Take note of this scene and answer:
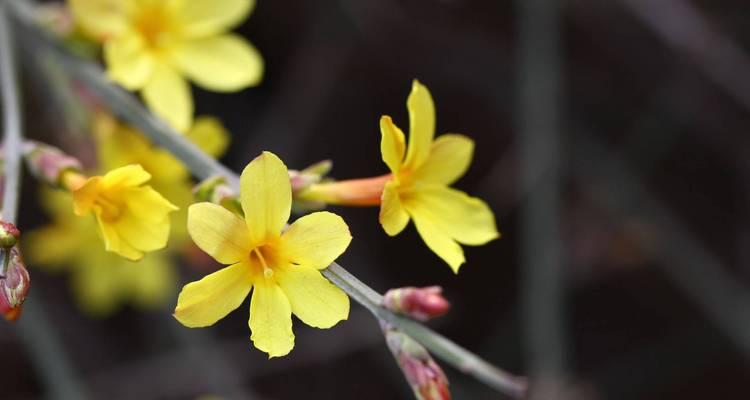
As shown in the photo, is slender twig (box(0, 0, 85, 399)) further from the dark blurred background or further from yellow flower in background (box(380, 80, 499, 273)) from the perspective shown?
yellow flower in background (box(380, 80, 499, 273))

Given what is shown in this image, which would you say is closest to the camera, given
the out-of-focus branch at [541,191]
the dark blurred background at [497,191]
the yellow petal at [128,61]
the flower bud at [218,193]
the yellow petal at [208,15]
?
the flower bud at [218,193]

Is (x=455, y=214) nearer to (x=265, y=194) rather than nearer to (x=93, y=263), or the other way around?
(x=265, y=194)

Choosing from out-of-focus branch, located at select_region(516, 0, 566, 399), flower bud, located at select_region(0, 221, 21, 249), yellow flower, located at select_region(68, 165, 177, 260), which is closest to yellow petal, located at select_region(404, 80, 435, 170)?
yellow flower, located at select_region(68, 165, 177, 260)

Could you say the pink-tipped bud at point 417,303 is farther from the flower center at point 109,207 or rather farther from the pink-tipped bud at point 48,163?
the pink-tipped bud at point 48,163

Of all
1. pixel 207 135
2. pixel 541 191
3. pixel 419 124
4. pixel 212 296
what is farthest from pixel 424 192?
pixel 541 191

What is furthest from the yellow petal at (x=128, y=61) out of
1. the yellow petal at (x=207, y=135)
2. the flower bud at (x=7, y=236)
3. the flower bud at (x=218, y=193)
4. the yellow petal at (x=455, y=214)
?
the yellow petal at (x=455, y=214)
